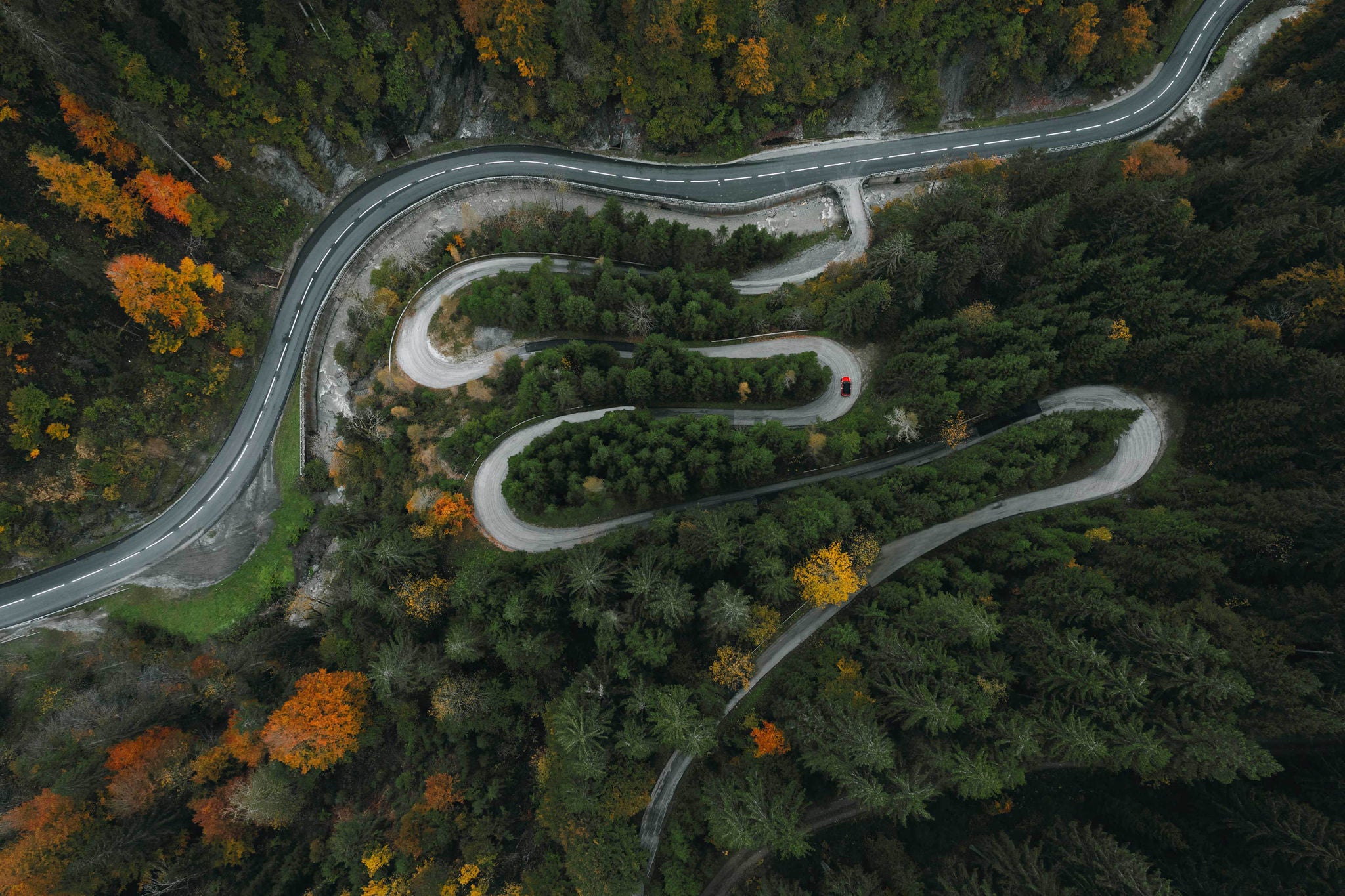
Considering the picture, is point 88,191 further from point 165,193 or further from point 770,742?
point 770,742

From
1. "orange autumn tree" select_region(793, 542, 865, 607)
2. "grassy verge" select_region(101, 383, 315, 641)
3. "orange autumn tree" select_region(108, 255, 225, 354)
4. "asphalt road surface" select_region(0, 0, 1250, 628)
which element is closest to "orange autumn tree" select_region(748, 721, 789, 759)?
"orange autumn tree" select_region(793, 542, 865, 607)

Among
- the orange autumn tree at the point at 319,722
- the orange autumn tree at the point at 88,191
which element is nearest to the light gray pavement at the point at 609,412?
the orange autumn tree at the point at 319,722

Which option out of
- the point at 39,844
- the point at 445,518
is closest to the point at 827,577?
the point at 445,518

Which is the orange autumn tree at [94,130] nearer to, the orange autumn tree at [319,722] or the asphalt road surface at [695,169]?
the asphalt road surface at [695,169]

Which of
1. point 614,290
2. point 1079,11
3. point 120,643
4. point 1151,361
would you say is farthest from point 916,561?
point 120,643

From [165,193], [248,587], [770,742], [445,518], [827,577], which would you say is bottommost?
[770,742]

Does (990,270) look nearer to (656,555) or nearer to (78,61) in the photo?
(656,555)
